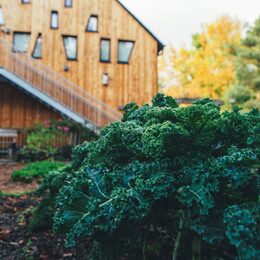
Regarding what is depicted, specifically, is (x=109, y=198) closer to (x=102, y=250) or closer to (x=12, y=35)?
(x=102, y=250)

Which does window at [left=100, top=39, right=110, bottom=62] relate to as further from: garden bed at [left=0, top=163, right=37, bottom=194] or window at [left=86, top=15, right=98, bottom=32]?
garden bed at [left=0, top=163, right=37, bottom=194]

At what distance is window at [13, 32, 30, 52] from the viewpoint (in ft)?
56.9

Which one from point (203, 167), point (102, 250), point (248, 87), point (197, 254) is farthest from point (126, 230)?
point (248, 87)

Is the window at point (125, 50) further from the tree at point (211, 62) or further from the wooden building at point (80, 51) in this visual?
the tree at point (211, 62)

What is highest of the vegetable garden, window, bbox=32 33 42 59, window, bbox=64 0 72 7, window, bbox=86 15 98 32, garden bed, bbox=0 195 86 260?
window, bbox=64 0 72 7

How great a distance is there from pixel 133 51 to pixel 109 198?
54.0 feet

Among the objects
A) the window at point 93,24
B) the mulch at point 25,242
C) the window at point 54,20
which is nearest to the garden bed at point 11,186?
the mulch at point 25,242

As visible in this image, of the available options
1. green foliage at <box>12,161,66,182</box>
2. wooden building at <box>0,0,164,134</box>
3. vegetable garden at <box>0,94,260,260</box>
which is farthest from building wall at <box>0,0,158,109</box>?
vegetable garden at <box>0,94,260,260</box>

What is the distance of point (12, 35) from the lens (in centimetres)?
1722

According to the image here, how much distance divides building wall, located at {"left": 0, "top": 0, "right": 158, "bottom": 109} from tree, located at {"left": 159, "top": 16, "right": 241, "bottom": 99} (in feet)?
28.3

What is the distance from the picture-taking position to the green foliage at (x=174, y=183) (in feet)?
7.94

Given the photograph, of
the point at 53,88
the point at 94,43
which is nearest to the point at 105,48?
the point at 94,43

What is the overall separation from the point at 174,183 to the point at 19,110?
16162 millimetres

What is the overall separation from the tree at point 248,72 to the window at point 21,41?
13.8 meters
